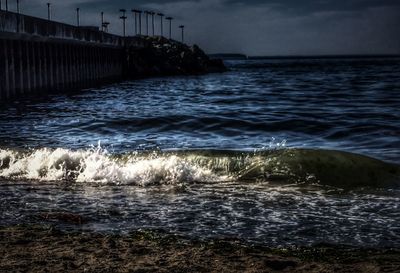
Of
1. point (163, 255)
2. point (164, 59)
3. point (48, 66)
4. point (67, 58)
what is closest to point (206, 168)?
point (163, 255)

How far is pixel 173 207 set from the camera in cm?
691

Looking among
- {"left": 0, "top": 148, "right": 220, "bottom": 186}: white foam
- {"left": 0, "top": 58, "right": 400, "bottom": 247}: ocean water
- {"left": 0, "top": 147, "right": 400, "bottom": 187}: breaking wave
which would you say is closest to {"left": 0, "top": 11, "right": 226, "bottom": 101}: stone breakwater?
{"left": 0, "top": 58, "right": 400, "bottom": 247}: ocean water

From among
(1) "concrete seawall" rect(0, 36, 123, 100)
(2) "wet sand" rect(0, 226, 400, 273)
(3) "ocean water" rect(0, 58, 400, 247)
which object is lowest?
(3) "ocean water" rect(0, 58, 400, 247)

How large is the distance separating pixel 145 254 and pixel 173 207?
2.05 m

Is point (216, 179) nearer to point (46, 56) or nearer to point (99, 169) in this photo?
point (99, 169)

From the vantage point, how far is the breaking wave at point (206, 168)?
9062 mm

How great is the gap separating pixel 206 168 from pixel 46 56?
27.1m

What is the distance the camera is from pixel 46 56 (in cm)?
3419

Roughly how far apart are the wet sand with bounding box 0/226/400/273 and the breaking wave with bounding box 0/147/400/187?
351 cm

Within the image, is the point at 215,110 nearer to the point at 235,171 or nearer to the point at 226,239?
the point at 235,171

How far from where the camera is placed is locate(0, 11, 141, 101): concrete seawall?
26.5 metres

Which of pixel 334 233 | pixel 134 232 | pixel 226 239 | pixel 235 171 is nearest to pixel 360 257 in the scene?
pixel 334 233

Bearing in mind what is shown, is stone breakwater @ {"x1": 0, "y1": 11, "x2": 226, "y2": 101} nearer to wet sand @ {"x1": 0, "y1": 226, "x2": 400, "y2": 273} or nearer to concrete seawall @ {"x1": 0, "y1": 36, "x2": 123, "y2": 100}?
concrete seawall @ {"x1": 0, "y1": 36, "x2": 123, "y2": 100}

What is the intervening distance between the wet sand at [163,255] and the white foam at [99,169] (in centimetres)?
351
